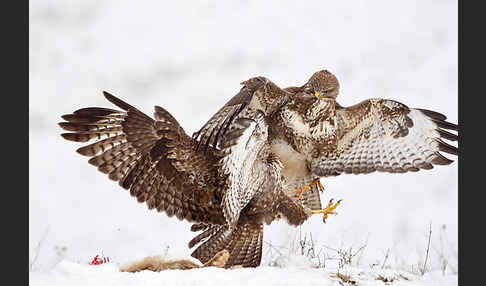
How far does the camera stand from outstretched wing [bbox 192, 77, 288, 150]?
4477mm

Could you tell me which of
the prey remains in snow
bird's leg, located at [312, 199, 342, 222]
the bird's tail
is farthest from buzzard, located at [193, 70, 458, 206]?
the prey remains in snow

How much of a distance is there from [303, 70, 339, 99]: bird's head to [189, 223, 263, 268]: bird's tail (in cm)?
143

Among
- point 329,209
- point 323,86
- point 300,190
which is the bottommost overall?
point 329,209

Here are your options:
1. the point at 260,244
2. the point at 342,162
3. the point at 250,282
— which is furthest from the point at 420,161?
the point at 250,282

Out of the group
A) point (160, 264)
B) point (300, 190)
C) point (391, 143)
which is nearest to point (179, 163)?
point (160, 264)

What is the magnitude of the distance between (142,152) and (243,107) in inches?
40.4

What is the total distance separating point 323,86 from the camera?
5430 millimetres

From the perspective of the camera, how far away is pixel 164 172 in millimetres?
4836

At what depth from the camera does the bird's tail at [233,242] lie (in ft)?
17.0

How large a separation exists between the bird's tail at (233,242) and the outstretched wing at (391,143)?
1091 mm

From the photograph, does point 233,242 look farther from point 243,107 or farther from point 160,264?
point 243,107

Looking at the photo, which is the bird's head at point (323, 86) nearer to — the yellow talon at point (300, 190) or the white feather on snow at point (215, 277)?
the yellow talon at point (300, 190)

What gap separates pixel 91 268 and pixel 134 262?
394 mm

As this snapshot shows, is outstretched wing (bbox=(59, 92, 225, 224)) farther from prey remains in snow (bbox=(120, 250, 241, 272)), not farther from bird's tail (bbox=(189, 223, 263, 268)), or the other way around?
prey remains in snow (bbox=(120, 250, 241, 272))
